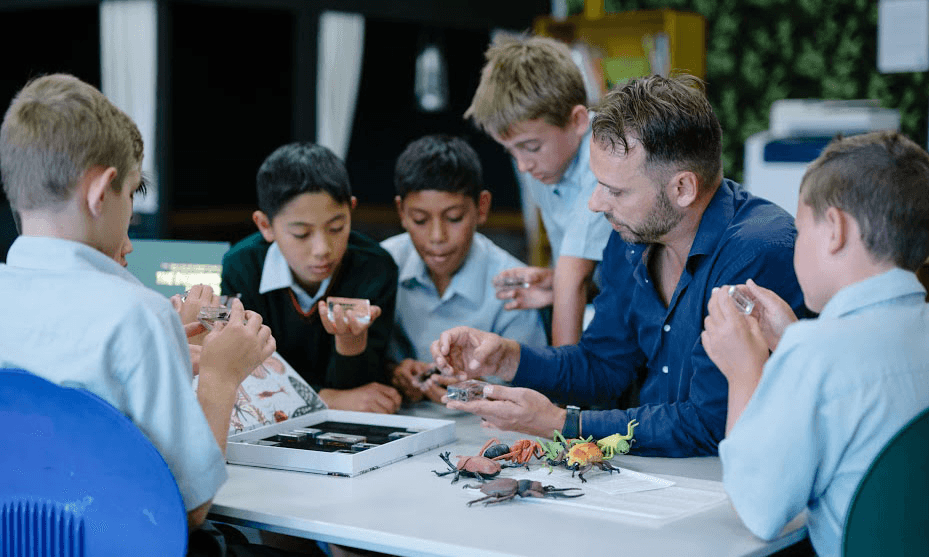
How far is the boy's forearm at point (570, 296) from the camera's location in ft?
9.11

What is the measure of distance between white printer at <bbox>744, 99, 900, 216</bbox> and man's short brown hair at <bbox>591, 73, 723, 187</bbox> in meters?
3.52

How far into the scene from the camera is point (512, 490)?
1707 millimetres

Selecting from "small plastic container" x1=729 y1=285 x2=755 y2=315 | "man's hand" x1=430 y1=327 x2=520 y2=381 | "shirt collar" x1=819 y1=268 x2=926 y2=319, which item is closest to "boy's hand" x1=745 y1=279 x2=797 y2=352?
"small plastic container" x1=729 y1=285 x2=755 y2=315

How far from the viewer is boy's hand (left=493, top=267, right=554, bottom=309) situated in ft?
9.31

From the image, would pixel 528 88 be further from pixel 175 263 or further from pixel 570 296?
pixel 175 263

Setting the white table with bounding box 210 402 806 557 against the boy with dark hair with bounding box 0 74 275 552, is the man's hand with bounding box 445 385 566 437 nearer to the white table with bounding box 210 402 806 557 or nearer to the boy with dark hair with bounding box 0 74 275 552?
the white table with bounding box 210 402 806 557

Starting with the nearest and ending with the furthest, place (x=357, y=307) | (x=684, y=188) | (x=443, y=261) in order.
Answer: (x=684, y=188) → (x=357, y=307) → (x=443, y=261)

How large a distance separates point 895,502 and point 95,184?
1.26 meters

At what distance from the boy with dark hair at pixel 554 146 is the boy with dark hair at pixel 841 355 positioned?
119 cm

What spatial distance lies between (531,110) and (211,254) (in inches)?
37.3

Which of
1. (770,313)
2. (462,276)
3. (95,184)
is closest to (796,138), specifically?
(462,276)

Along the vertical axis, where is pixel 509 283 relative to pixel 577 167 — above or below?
below

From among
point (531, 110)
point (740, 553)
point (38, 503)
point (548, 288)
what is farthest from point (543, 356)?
point (38, 503)

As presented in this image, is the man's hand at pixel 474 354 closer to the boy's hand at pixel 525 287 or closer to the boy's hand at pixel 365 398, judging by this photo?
the boy's hand at pixel 365 398
